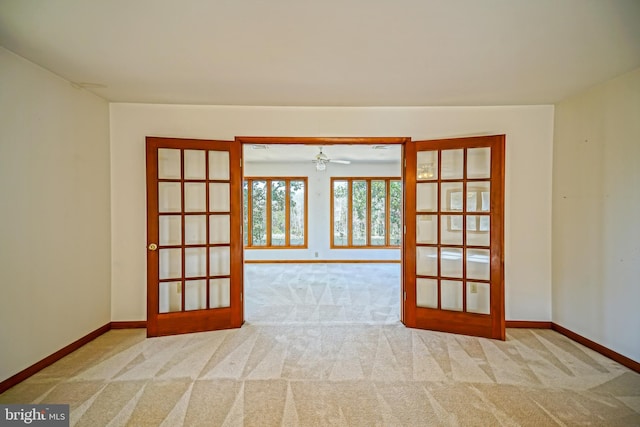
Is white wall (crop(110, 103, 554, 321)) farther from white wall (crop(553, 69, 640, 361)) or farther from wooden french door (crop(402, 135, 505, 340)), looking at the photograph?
wooden french door (crop(402, 135, 505, 340))

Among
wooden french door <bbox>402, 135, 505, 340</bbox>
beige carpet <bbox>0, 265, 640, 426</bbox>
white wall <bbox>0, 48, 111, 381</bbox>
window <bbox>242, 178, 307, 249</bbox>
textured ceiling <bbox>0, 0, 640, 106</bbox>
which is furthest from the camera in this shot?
window <bbox>242, 178, 307, 249</bbox>

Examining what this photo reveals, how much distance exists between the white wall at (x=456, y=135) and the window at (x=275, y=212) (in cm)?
443

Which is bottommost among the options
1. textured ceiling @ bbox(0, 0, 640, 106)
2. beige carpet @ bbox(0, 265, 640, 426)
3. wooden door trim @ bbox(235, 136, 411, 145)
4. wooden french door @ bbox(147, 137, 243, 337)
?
beige carpet @ bbox(0, 265, 640, 426)

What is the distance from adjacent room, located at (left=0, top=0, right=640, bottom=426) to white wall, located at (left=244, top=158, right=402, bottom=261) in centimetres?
341

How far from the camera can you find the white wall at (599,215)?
267 cm

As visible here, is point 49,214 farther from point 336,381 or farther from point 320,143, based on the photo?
point 336,381

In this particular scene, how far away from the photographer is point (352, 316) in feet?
12.8

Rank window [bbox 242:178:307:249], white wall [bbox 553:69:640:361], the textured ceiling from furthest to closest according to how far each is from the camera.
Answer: window [bbox 242:178:307:249] < white wall [bbox 553:69:640:361] < the textured ceiling

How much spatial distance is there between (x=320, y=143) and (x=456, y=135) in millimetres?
1605

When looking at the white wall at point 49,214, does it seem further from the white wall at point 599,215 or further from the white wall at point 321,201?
the white wall at point 599,215

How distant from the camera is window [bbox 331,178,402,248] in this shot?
8.02 metres

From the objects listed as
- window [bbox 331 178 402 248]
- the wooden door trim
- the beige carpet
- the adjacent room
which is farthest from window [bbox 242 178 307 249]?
the beige carpet

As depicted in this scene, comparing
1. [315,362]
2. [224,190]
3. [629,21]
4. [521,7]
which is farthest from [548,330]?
[224,190]

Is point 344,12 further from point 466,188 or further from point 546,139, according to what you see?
point 546,139
